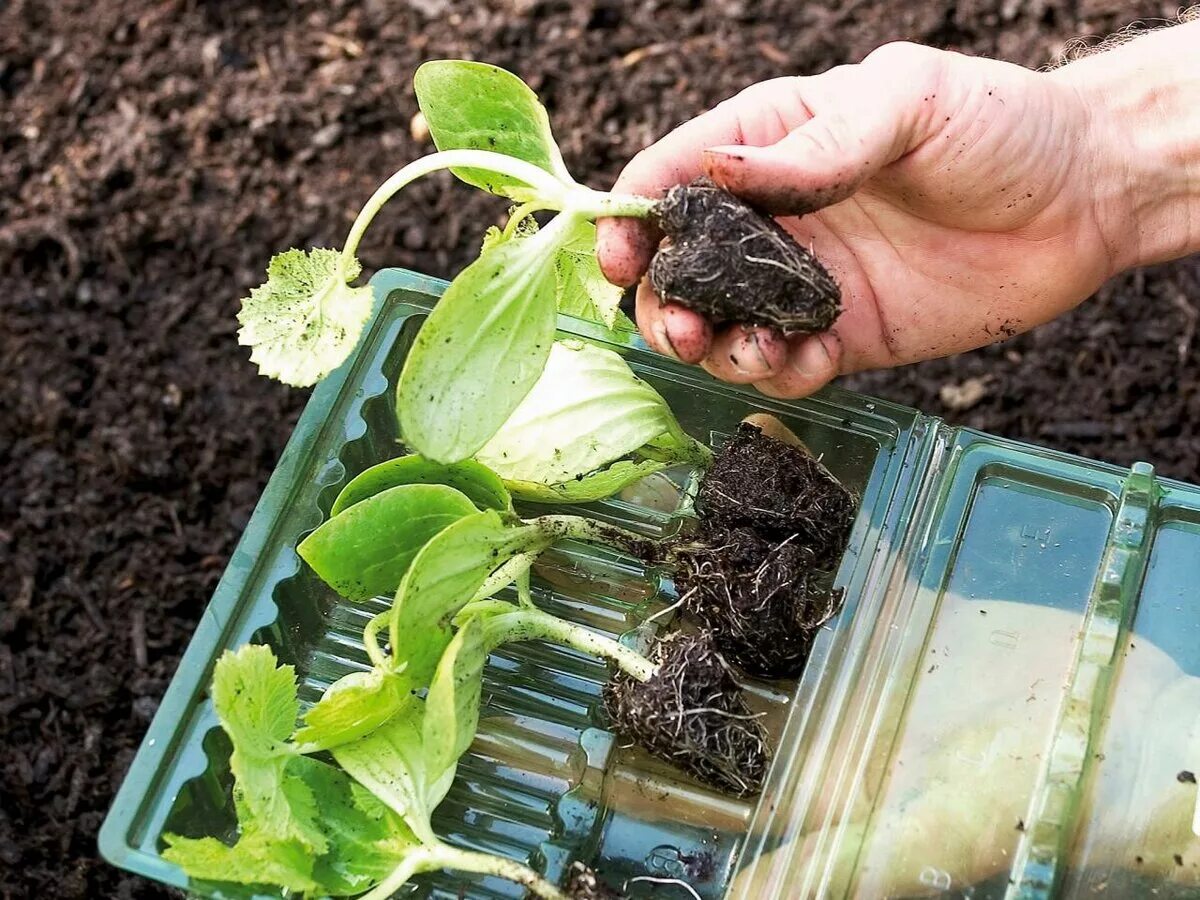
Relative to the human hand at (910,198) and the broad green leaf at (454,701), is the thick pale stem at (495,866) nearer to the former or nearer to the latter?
the broad green leaf at (454,701)

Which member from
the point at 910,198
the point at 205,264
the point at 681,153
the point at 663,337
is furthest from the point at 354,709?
the point at 205,264

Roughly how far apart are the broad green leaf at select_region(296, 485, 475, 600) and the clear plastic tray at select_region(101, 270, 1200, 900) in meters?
0.14

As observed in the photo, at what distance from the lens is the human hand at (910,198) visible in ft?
4.43

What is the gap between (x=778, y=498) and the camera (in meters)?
1.42

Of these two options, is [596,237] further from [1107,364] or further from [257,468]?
[1107,364]

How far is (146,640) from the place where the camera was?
2074 millimetres

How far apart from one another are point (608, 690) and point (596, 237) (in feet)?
1.61

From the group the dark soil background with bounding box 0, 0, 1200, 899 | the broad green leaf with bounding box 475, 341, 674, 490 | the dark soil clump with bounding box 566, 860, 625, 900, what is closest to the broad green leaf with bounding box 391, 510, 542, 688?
the broad green leaf with bounding box 475, 341, 674, 490

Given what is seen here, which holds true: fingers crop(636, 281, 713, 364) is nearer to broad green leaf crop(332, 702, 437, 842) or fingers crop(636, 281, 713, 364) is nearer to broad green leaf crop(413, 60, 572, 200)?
broad green leaf crop(413, 60, 572, 200)

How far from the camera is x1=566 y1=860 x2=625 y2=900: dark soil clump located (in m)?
1.24

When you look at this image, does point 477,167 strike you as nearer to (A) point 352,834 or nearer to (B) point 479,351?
(B) point 479,351

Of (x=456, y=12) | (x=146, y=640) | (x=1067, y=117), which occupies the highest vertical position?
(x=456, y=12)

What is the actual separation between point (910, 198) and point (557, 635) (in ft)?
2.19

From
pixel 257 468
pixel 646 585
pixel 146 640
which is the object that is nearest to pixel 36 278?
pixel 257 468
